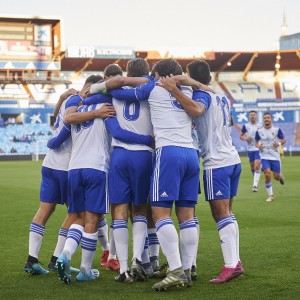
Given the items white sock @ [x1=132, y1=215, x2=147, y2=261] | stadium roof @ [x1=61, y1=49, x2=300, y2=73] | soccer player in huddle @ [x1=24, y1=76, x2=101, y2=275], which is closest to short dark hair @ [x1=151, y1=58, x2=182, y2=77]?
soccer player in huddle @ [x1=24, y1=76, x2=101, y2=275]

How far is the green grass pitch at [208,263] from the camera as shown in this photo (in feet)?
21.2

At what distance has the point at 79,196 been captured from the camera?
23.9ft

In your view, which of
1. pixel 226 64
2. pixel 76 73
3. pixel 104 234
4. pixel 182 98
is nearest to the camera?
pixel 182 98

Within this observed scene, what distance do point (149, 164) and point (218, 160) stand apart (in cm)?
69

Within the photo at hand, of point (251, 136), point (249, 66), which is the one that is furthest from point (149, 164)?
point (249, 66)

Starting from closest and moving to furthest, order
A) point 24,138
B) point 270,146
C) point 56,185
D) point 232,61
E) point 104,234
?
point 56,185 → point 104,234 → point 270,146 → point 24,138 → point 232,61

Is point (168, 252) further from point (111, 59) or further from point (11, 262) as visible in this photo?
point (111, 59)

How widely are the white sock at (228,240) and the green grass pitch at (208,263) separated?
0.20m

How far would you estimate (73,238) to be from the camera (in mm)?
7113

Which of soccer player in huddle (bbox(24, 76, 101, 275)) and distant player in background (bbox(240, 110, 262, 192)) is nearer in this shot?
soccer player in huddle (bbox(24, 76, 101, 275))

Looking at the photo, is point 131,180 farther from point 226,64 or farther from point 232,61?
point 226,64

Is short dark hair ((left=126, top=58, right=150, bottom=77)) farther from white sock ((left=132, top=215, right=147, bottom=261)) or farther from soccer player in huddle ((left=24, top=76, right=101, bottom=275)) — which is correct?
white sock ((left=132, top=215, right=147, bottom=261))

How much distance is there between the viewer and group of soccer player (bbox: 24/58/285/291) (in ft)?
22.5

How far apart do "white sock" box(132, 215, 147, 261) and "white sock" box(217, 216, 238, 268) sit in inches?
29.6
